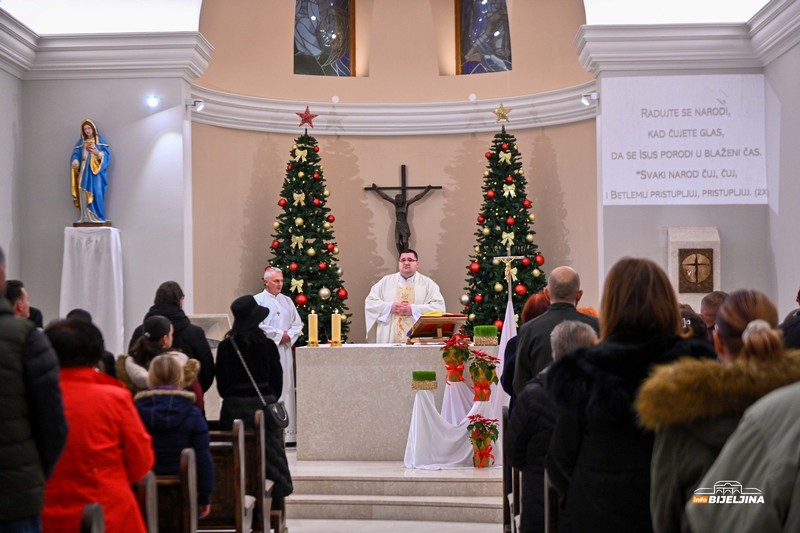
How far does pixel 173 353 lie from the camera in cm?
460

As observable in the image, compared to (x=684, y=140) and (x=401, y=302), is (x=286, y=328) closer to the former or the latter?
(x=401, y=302)

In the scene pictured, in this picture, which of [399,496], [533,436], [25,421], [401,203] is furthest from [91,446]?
[401,203]

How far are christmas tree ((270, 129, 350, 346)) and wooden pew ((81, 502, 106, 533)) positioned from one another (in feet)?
25.7

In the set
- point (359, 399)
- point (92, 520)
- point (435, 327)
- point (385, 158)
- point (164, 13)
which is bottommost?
point (359, 399)

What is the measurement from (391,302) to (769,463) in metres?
9.14

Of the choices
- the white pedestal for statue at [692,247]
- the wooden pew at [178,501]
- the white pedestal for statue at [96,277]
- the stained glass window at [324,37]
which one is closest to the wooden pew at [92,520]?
the wooden pew at [178,501]

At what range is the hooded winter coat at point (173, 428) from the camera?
4312 mm

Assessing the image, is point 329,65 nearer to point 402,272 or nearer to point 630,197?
point 402,272

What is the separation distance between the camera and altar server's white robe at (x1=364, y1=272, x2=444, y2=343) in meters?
10.6

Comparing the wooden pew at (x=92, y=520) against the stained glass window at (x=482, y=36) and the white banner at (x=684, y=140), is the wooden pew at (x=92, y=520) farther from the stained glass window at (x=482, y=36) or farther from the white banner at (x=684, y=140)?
the stained glass window at (x=482, y=36)

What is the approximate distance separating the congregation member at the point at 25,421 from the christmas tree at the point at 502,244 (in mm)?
7954

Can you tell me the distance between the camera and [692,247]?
9.45 metres

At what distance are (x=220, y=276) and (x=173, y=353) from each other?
703 centimetres

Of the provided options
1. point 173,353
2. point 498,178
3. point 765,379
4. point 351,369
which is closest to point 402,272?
point 498,178
